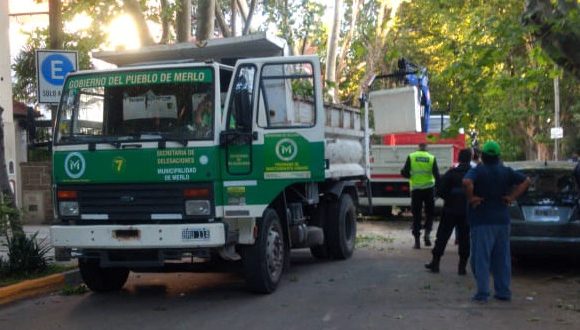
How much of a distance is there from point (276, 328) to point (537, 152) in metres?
34.4

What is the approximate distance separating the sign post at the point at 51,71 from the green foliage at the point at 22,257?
2.12 metres

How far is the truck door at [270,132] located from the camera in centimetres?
780

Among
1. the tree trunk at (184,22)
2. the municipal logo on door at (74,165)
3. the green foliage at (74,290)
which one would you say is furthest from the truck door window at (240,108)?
the tree trunk at (184,22)

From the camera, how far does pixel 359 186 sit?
1258 cm

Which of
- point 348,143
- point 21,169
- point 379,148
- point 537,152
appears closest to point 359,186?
point 348,143

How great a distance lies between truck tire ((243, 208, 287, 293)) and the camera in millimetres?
7965

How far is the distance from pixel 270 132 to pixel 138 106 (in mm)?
1541

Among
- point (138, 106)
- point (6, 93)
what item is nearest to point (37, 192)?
point (6, 93)

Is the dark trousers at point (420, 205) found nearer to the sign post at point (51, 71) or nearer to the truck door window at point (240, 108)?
the truck door window at point (240, 108)

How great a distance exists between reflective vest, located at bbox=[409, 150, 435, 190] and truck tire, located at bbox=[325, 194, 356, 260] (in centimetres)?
162

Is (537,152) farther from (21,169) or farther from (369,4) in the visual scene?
(21,169)

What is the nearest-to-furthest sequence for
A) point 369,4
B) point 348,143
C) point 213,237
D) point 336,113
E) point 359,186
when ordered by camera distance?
point 213,237 → point 336,113 → point 348,143 → point 359,186 → point 369,4

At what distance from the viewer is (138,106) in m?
7.98

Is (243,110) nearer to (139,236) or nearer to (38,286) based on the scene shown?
(139,236)
